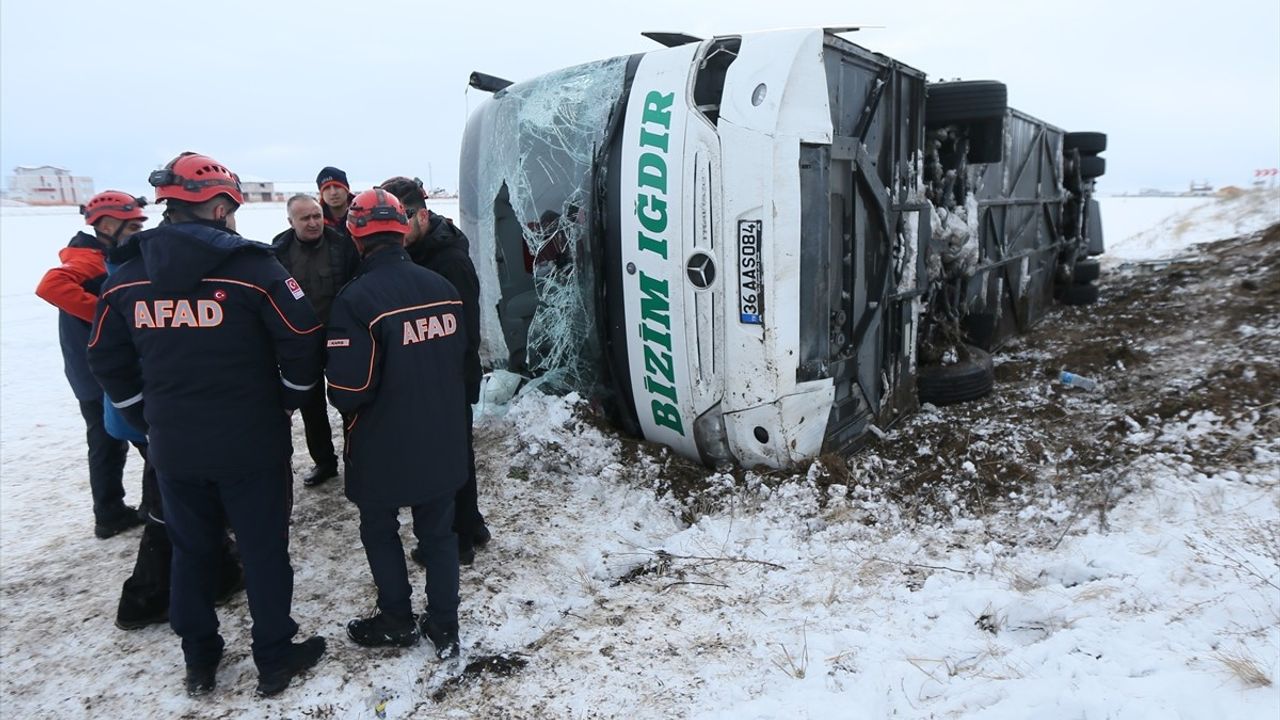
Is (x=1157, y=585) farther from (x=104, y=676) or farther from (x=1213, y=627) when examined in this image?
(x=104, y=676)

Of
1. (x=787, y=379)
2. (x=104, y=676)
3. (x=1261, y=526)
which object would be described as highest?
(x=787, y=379)

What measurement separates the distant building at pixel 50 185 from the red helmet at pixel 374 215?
204 ft

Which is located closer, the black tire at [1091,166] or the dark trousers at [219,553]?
the dark trousers at [219,553]

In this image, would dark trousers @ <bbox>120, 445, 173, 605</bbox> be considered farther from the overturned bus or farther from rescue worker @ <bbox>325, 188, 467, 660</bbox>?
the overturned bus

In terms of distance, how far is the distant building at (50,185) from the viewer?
167 ft

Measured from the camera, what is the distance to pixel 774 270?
147 inches

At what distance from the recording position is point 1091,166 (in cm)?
1006

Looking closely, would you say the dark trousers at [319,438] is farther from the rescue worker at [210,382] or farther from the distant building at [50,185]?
the distant building at [50,185]

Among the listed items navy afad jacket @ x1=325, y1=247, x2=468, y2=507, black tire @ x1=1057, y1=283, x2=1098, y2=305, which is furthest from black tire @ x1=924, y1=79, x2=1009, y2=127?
black tire @ x1=1057, y1=283, x2=1098, y2=305

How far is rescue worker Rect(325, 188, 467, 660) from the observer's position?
8.50 ft

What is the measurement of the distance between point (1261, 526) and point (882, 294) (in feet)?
6.98

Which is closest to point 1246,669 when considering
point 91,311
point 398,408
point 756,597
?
point 756,597

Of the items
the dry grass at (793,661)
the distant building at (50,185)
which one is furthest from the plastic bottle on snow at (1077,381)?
the distant building at (50,185)

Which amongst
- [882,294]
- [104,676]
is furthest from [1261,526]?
[104,676]
